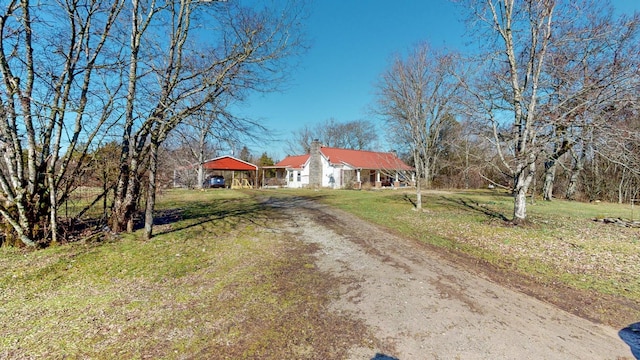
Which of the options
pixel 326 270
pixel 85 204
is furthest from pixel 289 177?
pixel 326 270

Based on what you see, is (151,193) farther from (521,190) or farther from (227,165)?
(227,165)

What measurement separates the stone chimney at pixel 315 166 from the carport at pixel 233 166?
653cm

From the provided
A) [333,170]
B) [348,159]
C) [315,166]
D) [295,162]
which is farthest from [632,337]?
[295,162]

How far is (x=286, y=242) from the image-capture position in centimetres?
661

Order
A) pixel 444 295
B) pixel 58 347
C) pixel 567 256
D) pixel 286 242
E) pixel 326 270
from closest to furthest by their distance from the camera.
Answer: pixel 58 347
pixel 444 295
pixel 326 270
pixel 567 256
pixel 286 242

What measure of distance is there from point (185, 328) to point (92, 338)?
35.5 inches

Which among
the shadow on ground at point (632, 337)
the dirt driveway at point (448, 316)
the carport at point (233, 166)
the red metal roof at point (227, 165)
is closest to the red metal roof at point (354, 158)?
the carport at point (233, 166)

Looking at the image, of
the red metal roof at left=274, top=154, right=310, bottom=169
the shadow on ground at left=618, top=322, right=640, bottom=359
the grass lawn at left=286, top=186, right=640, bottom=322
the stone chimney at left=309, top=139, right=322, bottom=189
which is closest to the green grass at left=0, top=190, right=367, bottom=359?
the shadow on ground at left=618, top=322, right=640, bottom=359

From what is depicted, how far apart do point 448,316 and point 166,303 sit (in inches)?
143

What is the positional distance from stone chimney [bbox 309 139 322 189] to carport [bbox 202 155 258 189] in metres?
6.53

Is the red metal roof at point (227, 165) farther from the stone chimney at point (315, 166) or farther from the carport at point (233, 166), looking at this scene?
the stone chimney at point (315, 166)

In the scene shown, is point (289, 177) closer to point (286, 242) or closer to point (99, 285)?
point (286, 242)

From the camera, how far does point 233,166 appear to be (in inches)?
1187

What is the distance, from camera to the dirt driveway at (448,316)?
8.85 ft
